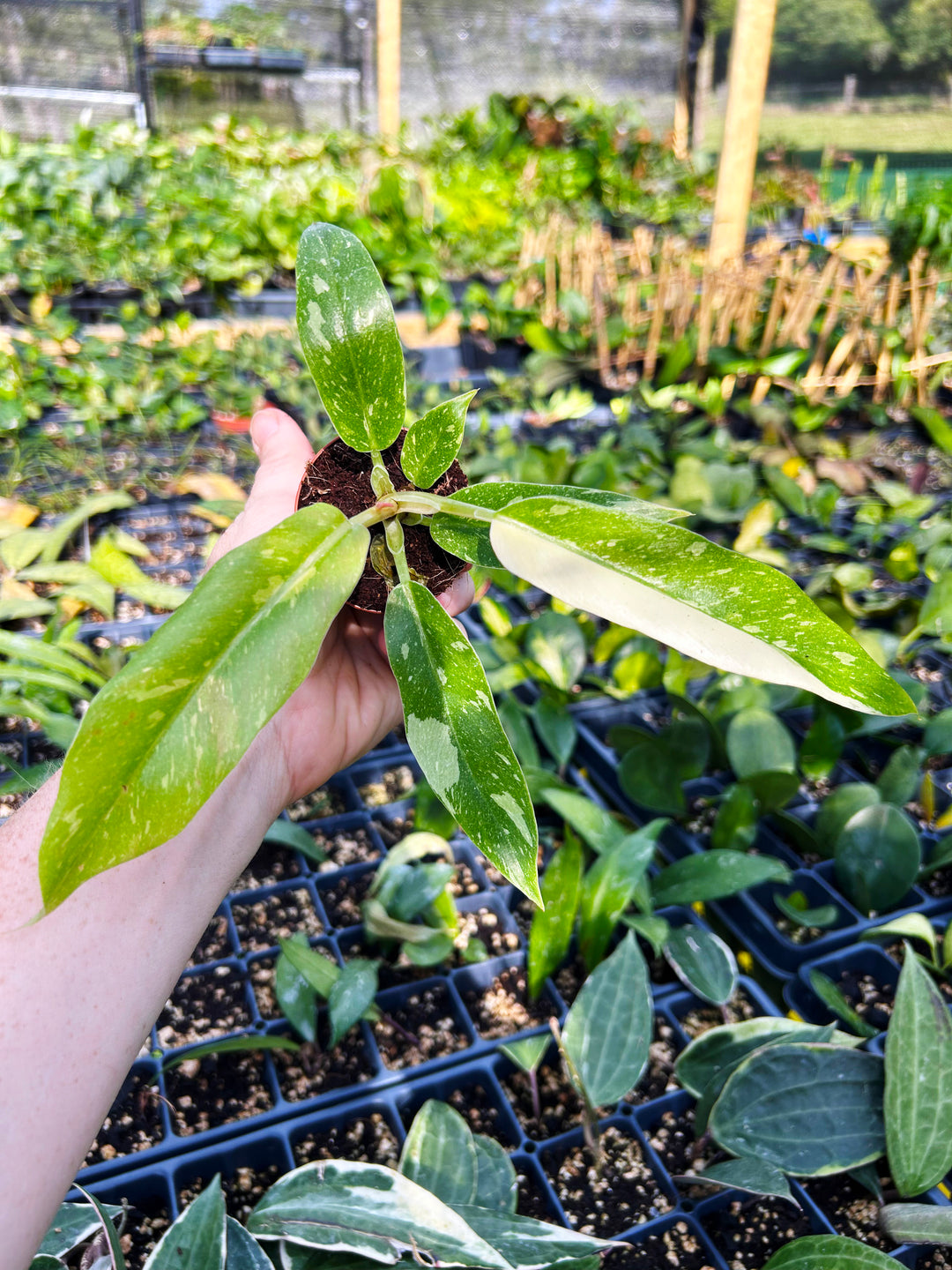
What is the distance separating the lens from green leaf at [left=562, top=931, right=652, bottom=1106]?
75cm

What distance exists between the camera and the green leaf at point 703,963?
84 cm

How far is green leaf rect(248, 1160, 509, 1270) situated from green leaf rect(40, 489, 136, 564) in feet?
3.39

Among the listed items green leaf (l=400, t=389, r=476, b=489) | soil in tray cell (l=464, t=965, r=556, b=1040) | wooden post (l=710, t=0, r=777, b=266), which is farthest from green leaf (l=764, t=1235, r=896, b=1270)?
wooden post (l=710, t=0, r=777, b=266)

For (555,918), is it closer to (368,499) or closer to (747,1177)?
(747,1177)

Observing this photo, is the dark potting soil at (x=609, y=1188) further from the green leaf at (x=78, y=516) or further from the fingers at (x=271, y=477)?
the green leaf at (x=78, y=516)

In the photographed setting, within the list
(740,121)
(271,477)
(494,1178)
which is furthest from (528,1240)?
(740,121)

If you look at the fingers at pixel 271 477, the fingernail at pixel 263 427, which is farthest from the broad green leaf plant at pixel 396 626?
the fingernail at pixel 263 427

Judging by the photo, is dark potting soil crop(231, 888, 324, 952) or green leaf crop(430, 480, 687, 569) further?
dark potting soil crop(231, 888, 324, 952)

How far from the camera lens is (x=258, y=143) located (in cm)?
388

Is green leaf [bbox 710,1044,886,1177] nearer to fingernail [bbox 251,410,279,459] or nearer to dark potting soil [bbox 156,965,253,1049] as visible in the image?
dark potting soil [bbox 156,965,253,1049]

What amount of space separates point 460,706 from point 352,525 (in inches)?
4.7

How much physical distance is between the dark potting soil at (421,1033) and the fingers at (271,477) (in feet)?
1.54

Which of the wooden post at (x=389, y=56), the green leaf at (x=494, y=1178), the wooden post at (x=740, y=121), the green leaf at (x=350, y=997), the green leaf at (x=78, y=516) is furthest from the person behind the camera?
the wooden post at (x=389, y=56)

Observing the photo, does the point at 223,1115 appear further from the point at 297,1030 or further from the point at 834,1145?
the point at 834,1145
